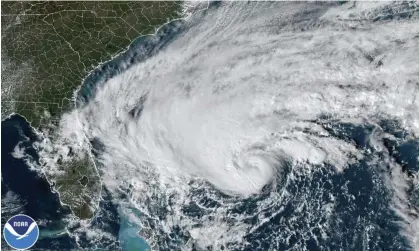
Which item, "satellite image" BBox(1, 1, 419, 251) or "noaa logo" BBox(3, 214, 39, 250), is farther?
"noaa logo" BBox(3, 214, 39, 250)

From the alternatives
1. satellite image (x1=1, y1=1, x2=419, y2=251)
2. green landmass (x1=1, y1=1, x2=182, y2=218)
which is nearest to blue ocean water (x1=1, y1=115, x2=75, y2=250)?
satellite image (x1=1, y1=1, x2=419, y2=251)

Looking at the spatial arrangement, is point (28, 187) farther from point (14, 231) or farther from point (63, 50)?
point (63, 50)

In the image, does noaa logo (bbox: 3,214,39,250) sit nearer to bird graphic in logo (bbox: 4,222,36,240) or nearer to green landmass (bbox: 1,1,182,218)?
bird graphic in logo (bbox: 4,222,36,240)

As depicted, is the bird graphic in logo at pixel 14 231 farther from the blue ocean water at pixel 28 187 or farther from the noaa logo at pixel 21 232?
the blue ocean water at pixel 28 187

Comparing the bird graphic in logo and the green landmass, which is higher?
the green landmass

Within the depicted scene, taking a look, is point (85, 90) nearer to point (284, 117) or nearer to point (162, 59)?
point (162, 59)

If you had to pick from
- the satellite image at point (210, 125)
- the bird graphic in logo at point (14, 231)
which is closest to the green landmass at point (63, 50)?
the satellite image at point (210, 125)

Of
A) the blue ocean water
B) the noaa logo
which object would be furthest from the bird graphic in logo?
the blue ocean water
